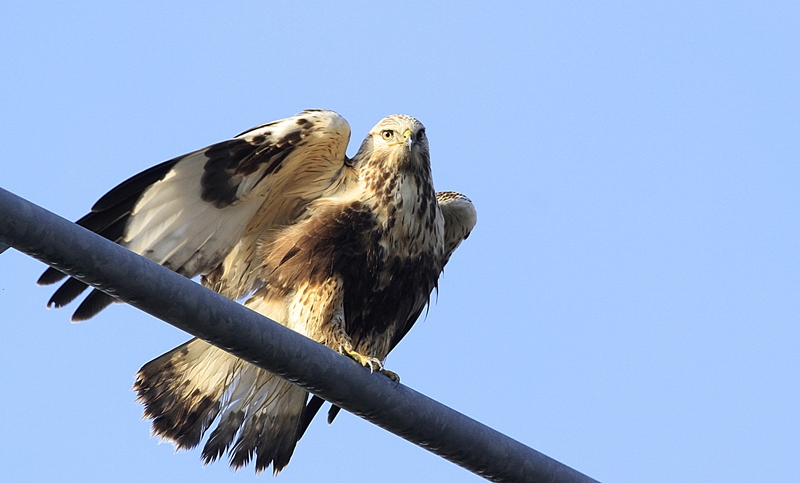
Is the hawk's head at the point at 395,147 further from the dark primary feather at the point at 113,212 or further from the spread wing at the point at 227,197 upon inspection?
the dark primary feather at the point at 113,212

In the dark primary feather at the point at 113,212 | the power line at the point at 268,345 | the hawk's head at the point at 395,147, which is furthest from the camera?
the hawk's head at the point at 395,147

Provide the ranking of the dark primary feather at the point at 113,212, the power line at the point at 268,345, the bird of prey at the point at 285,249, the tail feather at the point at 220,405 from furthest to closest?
the tail feather at the point at 220,405 < the bird of prey at the point at 285,249 < the dark primary feather at the point at 113,212 < the power line at the point at 268,345

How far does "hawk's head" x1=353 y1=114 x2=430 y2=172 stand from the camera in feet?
19.2

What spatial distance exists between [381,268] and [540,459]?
2.23 meters

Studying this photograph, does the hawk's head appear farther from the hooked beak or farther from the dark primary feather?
the dark primary feather

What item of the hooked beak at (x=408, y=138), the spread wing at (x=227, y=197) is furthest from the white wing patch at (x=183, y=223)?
the hooked beak at (x=408, y=138)

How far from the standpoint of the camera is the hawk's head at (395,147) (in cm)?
584

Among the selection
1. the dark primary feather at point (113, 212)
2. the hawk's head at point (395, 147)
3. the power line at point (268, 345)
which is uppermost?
the hawk's head at point (395, 147)

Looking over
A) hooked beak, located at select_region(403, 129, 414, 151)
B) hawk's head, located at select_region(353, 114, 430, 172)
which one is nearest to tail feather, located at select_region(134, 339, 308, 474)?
hawk's head, located at select_region(353, 114, 430, 172)

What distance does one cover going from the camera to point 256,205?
5688 millimetres

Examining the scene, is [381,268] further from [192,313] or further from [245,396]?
[192,313]

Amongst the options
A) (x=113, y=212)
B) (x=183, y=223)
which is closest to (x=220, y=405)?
(x=183, y=223)

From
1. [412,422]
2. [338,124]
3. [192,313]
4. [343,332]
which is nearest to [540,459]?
[412,422]

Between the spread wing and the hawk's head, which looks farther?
the hawk's head
